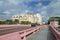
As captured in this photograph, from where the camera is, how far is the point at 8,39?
1111 cm

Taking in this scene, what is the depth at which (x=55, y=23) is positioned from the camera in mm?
103000

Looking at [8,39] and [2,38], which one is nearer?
[2,38]

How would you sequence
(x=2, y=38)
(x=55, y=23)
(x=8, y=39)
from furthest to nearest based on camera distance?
(x=55, y=23) → (x=8, y=39) → (x=2, y=38)

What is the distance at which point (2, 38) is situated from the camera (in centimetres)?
970

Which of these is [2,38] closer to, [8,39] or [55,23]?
[8,39]

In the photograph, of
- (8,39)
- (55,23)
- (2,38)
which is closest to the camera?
(2,38)

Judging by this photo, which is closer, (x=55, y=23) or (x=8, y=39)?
(x=8, y=39)

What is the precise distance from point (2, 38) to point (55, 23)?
311 ft

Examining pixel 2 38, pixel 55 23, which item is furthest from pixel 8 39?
pixel 55 23

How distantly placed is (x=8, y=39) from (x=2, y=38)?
1.44 m

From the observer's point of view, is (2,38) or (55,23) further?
(55,23)

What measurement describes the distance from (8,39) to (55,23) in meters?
93.4
